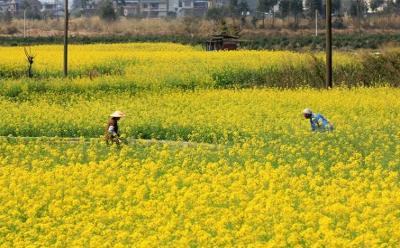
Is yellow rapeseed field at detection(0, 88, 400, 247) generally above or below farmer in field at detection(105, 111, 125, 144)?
below

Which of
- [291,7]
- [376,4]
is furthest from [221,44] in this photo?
[376,4]

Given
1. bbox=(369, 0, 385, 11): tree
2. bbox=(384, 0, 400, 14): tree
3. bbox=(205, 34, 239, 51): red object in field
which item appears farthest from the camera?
bbox=(369, 0, 385, 11): tree

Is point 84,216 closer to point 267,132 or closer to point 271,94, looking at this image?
point 267,132

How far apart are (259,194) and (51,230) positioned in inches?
111

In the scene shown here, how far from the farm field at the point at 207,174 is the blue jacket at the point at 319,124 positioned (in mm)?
235

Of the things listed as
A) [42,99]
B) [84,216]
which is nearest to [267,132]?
[84,216]

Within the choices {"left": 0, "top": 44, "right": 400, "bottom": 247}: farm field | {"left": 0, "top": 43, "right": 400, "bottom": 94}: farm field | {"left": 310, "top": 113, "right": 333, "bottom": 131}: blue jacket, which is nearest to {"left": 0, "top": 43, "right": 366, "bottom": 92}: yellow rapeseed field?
{"left": 0, "top": 43, "right": 400, "bottom": 94}: farm field

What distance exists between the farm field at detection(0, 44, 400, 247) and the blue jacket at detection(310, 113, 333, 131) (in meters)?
0.23

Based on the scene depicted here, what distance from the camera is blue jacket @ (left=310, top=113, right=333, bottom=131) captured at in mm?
20875

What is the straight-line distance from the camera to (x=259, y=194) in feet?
45.9

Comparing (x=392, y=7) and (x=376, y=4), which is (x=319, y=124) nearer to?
(x=392, y=7)

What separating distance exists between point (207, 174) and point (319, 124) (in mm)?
4962

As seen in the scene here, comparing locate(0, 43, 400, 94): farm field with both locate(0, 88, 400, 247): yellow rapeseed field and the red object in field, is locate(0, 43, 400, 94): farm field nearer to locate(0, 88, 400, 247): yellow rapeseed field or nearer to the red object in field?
locate(0, 88, 400, 247): yellow rapeseed field

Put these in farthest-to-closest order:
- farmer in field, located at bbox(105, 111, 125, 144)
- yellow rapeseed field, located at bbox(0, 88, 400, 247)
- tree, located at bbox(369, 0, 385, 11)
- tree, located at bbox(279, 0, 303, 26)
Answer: tree, located at bbox(369, 0, 385, 11) < tree, located at bbox(279, 0, 303, 26) < farmer in field, located at bbox(105, 111, 125, 144) < yellow rapeseed field, located at bbox(0, 88, 400, 247)
